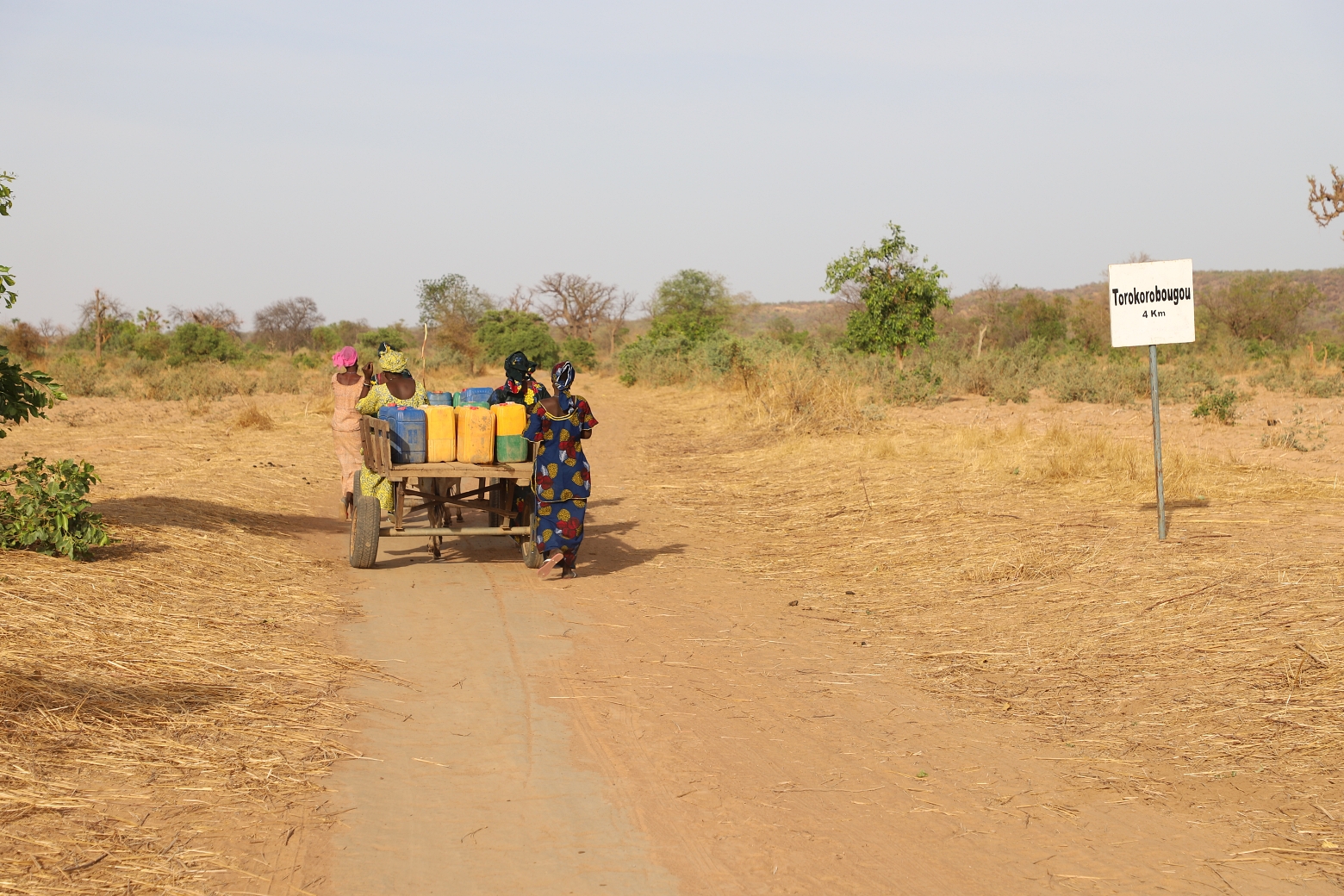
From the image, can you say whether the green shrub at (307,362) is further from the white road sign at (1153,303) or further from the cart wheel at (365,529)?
the white road sign at (1153,303)

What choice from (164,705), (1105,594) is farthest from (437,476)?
(1105,594)

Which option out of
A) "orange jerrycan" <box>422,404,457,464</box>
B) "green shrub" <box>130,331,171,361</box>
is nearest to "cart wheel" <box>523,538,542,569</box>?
"orange jerrycan" <box>422,404,457,464</box>

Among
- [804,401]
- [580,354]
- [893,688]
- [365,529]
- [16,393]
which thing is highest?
[580,354]

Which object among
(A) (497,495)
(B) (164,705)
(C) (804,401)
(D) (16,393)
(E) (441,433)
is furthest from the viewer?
(C) (804,401)

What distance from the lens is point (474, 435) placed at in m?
9.03

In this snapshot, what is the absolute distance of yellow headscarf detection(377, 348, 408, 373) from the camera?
997cm

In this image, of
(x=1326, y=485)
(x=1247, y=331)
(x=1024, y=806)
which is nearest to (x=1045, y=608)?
(x=1024, y=806)

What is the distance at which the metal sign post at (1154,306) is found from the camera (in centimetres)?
906

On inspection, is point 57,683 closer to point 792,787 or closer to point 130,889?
point 130,889

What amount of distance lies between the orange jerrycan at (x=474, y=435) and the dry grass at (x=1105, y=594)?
9.14ft

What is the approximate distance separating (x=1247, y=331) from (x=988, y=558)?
38.7 meters

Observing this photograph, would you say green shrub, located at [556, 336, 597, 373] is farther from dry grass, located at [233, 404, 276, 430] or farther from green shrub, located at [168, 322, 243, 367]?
dry grass, located at [233, 404, 276, 430]

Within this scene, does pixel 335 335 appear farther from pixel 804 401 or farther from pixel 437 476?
pixel 437 476

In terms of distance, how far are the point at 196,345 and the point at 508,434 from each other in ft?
118
